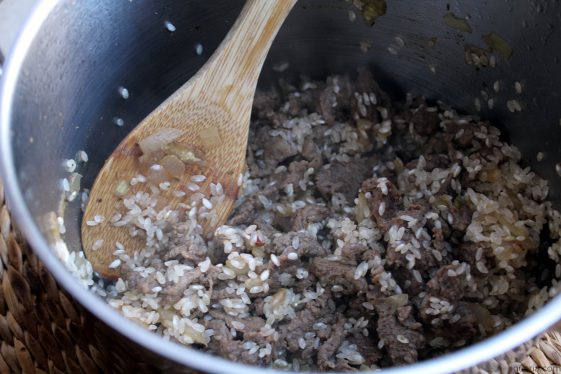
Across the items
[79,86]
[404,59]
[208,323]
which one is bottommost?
[208,323]

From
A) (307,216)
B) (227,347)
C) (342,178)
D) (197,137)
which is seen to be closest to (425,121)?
(342,178)

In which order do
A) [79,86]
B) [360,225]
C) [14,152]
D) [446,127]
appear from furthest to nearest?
[446,127] < [360,225] < [79,86] < [14,152]

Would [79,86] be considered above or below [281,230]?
above

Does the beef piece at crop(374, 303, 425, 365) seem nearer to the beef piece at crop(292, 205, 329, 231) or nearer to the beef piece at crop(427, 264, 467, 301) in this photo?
the beef piece at crop(427, 264, 467, 301)

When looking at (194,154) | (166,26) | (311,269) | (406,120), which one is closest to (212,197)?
(194,154)

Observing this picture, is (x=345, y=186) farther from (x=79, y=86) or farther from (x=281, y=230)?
(x=79, y=86)

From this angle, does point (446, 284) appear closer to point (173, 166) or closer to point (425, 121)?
point (425, 121)

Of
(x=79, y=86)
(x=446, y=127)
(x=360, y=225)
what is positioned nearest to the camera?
(x=79, y=86)

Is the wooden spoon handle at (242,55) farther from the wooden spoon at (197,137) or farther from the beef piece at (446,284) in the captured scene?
the beef piece at (446,284)

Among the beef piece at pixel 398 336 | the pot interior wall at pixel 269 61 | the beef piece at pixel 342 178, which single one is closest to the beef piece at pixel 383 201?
the beef piece at pixel 342 178
